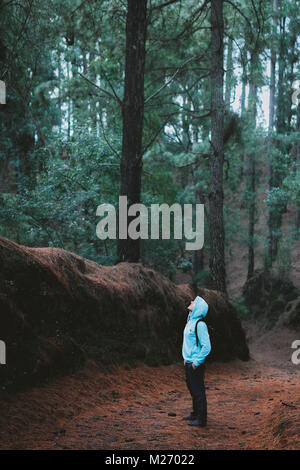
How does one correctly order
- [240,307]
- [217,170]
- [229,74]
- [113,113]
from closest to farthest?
[217,170] < [113,113] < [240,307] < [229,74]

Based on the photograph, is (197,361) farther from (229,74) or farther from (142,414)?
(229,74)

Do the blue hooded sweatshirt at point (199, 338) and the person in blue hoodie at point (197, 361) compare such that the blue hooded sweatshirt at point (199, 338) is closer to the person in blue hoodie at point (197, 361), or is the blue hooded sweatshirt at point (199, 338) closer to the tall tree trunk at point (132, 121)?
the person in blue hoodie at point (197, 361)

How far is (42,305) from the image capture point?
6910 millimetres

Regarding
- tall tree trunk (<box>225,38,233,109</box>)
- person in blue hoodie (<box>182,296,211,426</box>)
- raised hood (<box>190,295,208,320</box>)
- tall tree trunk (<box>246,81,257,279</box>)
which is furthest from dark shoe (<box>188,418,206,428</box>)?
tall tree trunk (<box>246,81,257,279</box>)

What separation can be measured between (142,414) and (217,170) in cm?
865

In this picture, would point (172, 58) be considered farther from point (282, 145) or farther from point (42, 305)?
point (42, 305)

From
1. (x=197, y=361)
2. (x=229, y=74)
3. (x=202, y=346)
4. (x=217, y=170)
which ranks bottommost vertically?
(x=197, y=361)

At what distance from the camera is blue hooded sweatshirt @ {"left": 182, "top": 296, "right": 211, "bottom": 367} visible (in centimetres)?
586

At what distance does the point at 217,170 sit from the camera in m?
13.4

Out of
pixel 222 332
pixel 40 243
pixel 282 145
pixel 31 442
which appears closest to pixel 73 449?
pixel 31 442

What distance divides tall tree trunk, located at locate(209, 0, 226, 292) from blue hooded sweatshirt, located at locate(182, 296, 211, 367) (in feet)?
24.4

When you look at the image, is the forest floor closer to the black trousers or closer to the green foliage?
the black trousers

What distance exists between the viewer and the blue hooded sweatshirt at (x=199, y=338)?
5863mm

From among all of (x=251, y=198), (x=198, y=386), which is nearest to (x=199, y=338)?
(x=198, y=386)
